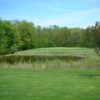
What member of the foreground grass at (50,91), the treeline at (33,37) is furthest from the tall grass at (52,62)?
the treeline at (33,37)

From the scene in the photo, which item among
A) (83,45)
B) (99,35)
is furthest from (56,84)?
(83,45)

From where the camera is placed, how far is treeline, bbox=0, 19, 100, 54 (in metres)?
65.4

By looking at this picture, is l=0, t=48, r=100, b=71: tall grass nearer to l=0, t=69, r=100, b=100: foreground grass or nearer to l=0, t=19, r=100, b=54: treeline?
l=0, t=69, r=100, b=100: foreground grass

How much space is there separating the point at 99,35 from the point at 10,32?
4984 cm

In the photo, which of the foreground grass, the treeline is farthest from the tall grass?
the treeline

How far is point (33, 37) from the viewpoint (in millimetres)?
78812

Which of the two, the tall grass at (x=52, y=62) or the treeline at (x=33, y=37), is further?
the treeline at (x=33, y=37)

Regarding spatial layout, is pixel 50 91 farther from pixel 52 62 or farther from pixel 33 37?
pixel 33 37

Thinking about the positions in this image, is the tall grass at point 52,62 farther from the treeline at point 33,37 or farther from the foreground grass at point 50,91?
the treeline at point 33,37

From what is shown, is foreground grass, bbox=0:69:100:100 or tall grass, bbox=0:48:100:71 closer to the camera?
foreground grass, bbox=0:69:100:100

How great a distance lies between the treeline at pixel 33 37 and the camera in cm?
6544

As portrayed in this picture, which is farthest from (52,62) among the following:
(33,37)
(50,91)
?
(33,37)

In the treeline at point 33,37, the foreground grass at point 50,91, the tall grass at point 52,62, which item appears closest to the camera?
the foreground grass at point 50,91

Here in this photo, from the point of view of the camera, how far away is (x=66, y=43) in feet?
295
